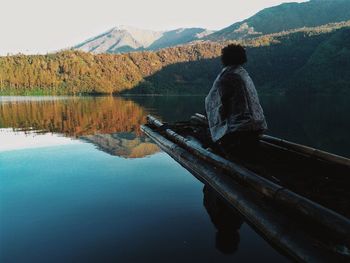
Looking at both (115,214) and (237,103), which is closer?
(115,214)

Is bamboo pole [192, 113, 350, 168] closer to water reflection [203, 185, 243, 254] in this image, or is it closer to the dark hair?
water reflection [203, 185, 243, 254]

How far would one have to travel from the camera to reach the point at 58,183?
31.6ft

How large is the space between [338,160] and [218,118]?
10.0 feet

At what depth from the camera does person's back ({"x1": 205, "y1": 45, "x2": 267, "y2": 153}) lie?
26.6ft

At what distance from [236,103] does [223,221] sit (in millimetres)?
3064

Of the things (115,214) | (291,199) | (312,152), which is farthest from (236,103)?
(115,214)

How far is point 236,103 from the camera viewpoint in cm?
813

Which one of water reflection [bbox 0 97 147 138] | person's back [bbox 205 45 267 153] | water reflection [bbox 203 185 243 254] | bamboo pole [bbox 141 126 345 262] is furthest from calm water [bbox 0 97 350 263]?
water reflection [bbox 0 97 147 138]

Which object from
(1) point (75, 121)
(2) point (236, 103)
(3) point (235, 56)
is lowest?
(1) point (75, 121)

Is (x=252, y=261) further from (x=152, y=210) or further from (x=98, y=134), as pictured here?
(x=98, y=134)

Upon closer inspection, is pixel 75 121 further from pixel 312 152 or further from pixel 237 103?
pixel 312 152

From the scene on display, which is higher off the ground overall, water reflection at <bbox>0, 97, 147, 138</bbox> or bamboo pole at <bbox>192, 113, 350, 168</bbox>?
bamboo pole at <bbox>192, 113, 350, 168</bbox>

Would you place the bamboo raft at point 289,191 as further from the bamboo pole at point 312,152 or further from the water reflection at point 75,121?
the water reflection at point 75,121

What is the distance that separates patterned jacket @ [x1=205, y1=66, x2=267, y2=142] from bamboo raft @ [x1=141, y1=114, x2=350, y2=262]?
3.15 feet
